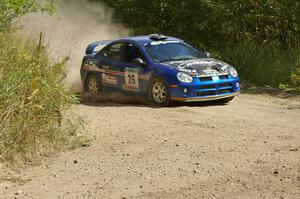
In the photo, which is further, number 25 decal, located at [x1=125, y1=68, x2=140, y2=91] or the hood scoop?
number 25 decal, located at [x1=125, y1=68, x2=140, y2=91]

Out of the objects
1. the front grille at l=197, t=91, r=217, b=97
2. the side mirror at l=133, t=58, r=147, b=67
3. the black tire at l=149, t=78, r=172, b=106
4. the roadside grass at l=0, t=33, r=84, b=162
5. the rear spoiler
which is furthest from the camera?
the rear spoiler

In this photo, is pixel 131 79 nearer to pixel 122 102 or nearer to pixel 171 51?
pixel 122 102

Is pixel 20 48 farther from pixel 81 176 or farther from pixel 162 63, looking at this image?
pixel 162 63

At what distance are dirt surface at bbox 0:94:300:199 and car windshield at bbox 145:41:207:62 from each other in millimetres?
2811

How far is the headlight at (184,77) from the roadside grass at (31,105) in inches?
148

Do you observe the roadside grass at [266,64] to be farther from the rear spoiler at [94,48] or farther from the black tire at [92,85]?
the black tire at [92,85]

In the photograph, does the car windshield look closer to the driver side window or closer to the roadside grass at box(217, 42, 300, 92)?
the driver side window

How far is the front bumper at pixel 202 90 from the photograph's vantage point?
1312 centimetres

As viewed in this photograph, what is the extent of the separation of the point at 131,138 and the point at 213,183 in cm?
244

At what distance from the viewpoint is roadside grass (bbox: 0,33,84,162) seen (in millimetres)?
8398

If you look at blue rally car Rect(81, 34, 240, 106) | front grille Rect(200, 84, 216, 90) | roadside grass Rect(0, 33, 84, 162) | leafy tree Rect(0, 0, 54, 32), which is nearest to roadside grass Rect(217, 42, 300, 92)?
blue rally car Rect(81, 34, 240, 106)

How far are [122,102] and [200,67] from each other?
1863 millimetres

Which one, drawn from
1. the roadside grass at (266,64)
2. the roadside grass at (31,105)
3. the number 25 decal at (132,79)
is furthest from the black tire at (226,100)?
the roadside grass at (31,105)

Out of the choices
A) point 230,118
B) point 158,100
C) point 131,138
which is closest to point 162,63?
point 158,100
